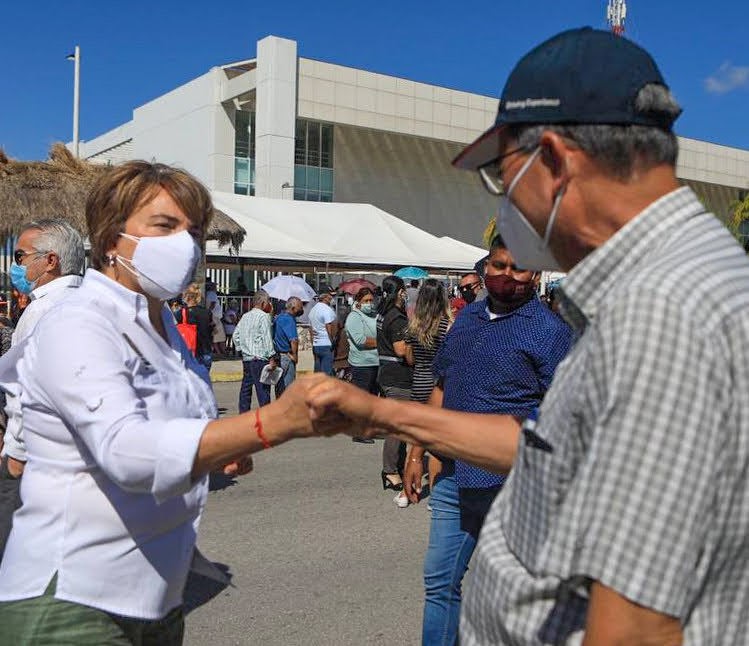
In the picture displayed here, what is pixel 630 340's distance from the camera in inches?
45.3

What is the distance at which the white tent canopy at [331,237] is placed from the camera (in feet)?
61.4

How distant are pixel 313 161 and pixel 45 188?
24516mm

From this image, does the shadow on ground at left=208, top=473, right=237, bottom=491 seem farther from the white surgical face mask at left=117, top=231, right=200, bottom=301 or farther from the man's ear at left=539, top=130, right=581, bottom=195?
the man's ear at left=539, top=130, right=581, bottom=195

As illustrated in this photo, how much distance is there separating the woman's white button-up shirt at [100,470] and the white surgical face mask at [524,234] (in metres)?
0.82

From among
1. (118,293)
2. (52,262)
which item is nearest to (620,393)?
(118,293)

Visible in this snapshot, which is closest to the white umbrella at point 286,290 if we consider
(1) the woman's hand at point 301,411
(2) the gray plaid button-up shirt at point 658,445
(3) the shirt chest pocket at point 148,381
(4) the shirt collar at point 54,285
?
(4) the shirt collar at point 54,285

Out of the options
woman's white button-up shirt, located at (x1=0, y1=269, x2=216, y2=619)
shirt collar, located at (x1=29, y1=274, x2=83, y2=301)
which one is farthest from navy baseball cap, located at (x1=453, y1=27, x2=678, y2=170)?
shirt collar, located at (x1=29, y1=274, x2=83, y2=301)

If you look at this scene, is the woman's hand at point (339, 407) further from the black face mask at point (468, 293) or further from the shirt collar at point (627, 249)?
the black face mask at point (468, 293)

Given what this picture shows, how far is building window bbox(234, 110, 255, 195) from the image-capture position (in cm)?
3759

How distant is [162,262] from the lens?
7.86 ft

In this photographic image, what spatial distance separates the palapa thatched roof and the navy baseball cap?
12.9 m

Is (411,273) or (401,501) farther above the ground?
(411,273)

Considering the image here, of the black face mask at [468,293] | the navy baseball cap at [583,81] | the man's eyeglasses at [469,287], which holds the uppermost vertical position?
the navy baseball cap at [583,81]

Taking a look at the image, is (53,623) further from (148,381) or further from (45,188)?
(45,188)
